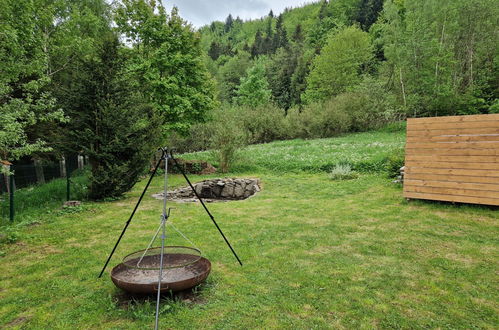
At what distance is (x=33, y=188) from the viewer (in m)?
12.0

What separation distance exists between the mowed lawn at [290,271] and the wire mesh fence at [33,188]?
179cm

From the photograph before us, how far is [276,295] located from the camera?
4.11 meters

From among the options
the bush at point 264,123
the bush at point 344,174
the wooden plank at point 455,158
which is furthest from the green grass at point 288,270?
the bush at point 264,123

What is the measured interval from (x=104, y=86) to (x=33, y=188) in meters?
5.97

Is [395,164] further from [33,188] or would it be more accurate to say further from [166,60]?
[33,188]

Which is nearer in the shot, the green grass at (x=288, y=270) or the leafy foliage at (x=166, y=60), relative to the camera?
the green grass at (x=288, y=270)

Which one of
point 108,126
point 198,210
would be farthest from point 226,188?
point 108,126

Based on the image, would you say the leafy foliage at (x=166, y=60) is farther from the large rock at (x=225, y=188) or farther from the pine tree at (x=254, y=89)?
the pine tree at (x=254, y=89)

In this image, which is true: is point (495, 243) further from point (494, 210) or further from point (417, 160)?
point (417, 160)

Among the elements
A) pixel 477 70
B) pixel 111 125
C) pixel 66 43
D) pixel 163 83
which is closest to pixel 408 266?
pixel 111 125

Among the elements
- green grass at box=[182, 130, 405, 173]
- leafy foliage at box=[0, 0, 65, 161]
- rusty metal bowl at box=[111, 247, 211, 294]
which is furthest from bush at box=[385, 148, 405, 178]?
leafy foliage at box=[0, 0, 65, 161]

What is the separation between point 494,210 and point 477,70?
23.1 m

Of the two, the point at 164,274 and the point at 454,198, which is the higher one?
the point at 454,198

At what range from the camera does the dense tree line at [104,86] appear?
293 inches
